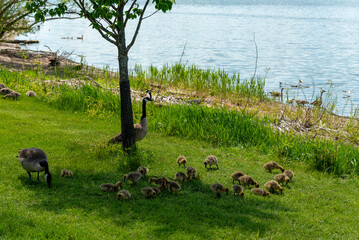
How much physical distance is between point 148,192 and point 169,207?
2.09 ft

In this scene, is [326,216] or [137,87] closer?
[326,216]

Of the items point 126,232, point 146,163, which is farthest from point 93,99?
point 126,232

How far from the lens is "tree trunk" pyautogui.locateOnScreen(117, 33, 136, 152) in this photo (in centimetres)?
1086

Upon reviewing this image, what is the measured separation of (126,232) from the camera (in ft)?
24.5

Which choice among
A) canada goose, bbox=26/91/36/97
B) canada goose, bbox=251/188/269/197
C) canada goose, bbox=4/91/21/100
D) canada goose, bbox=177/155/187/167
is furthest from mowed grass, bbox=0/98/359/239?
canada goose, bbox=26/91/36/97

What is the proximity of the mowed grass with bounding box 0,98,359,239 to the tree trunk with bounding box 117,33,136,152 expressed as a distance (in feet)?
1.57

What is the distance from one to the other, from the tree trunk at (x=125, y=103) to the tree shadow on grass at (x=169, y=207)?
172 cm

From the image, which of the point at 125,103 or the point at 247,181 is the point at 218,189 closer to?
the point at 247,181

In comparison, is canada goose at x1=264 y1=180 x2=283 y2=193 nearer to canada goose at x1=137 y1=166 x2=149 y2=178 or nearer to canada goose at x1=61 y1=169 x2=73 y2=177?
canada goose at x1=137 y1=166 x2=149 y2=178

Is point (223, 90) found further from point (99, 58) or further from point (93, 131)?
point (99, 58)

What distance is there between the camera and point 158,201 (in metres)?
8.88

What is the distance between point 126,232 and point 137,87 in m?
15.0

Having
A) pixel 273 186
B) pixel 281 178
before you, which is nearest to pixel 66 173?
pixel 273 186

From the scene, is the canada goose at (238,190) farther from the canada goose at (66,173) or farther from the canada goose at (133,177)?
the canada goose at (66,173)
